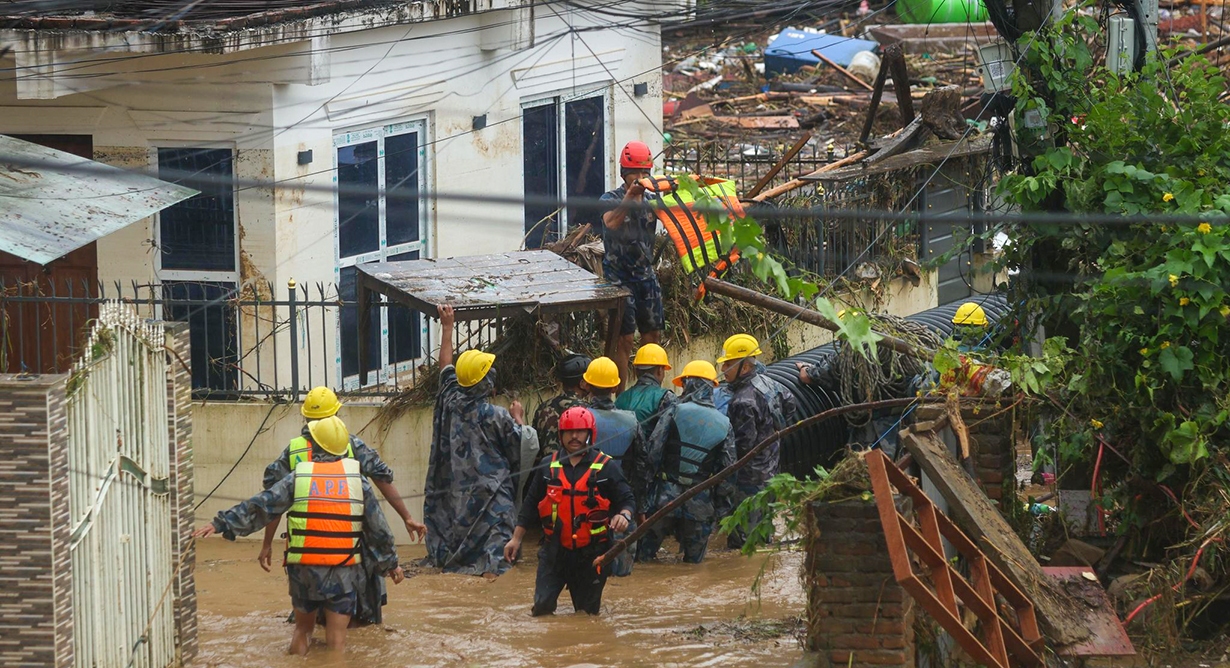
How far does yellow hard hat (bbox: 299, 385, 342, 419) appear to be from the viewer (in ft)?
26.6

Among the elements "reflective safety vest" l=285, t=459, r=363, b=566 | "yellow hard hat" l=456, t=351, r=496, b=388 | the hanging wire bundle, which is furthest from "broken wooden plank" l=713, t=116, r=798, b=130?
"reflective safety vest" l=285, t=459, r=363, b=566

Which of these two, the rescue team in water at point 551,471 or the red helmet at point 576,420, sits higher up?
the red helmet at point 576,420

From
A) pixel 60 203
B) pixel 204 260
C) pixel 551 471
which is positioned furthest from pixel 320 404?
pixel 204 260

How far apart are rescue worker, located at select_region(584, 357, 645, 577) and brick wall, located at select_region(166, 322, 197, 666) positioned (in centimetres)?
294

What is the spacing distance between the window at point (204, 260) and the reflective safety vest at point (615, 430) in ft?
11.2

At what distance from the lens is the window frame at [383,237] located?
1257cm

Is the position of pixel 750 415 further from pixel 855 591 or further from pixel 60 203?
pixel 60 203

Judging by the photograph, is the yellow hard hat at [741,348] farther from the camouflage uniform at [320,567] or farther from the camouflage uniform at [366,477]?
the camouflage uniform at [320,567]

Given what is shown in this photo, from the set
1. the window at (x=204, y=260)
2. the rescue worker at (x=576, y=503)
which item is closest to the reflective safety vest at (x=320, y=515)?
the rescue worker at (x=576, y=503)

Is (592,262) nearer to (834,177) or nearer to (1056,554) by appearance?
(834,177)

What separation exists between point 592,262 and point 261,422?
2874mm

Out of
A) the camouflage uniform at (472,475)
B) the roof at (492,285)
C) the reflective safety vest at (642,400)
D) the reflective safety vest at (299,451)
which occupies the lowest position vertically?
the camouflage uniform at (472,475)

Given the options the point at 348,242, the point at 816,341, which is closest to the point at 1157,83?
the point at 816,341

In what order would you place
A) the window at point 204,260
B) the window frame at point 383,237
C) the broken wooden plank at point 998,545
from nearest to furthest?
the broken wooden plank at point 998,545 → the window at point 204,260 → the window frame at point 383,237
